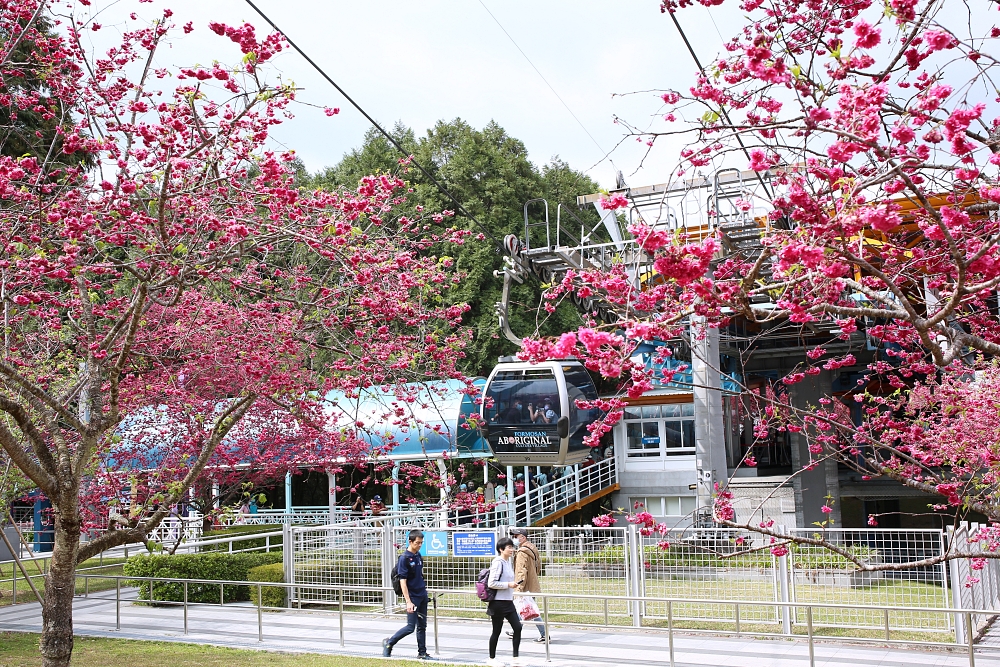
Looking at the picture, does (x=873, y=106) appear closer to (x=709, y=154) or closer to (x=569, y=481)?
(x=709, y=154)

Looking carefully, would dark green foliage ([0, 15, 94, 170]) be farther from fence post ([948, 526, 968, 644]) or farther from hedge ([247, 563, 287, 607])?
fence post ([948, 526, 968, 644])

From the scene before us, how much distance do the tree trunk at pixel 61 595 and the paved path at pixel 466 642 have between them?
3852 mm

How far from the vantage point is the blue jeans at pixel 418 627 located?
36.8ft

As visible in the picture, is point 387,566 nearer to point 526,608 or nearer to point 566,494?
point 526,608

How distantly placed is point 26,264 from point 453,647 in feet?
23.5

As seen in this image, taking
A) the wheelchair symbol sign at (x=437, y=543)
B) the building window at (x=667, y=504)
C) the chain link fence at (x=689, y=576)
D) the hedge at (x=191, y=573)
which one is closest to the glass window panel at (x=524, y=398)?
the chain link fence at (x=689, y=576)

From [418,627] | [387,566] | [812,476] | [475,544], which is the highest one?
[812,476]

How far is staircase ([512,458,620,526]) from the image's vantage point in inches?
933

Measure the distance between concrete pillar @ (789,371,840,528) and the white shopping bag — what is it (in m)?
12.2

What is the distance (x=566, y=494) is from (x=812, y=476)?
648 cm

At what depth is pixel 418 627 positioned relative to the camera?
11297mm

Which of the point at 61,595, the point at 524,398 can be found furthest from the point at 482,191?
the point at 61,595

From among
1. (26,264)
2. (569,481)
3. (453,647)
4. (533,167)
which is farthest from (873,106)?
(533,167)

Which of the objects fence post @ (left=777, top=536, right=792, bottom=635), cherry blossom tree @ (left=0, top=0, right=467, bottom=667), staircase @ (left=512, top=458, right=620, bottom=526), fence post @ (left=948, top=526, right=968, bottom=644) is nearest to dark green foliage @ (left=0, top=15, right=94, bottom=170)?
cherry blossom tree @ (left=0, top=0, right=467, bottom=667)
